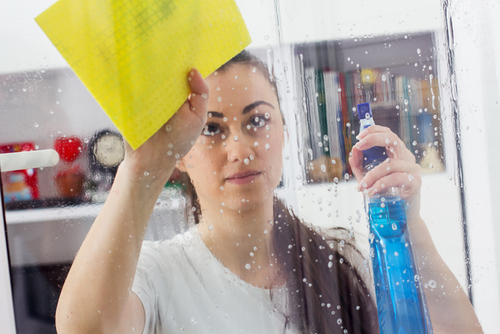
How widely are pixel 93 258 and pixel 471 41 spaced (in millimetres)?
543

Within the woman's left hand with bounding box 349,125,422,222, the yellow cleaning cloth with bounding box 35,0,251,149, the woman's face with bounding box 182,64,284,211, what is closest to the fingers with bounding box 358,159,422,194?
the woman's left hand with bounding box 349,125,422,222

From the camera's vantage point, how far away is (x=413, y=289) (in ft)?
1.40

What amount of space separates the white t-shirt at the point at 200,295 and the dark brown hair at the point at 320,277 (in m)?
0.03

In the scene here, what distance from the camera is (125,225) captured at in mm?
396

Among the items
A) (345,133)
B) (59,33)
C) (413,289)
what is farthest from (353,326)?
(59,33)

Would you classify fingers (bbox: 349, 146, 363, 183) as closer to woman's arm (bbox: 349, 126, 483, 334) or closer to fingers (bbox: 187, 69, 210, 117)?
woman's arm (bbox: 349, 126, 483, 334)

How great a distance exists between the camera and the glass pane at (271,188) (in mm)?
405

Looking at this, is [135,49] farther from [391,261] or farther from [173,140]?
[391,261]

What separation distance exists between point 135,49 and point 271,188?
214 millimetres

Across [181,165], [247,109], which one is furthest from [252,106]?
[181,165]

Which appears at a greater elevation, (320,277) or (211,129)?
(211,129)

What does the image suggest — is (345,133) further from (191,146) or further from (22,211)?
(22,211)

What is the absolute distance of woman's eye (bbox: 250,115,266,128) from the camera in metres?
0.41

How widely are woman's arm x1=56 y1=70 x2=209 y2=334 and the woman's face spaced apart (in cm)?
2
